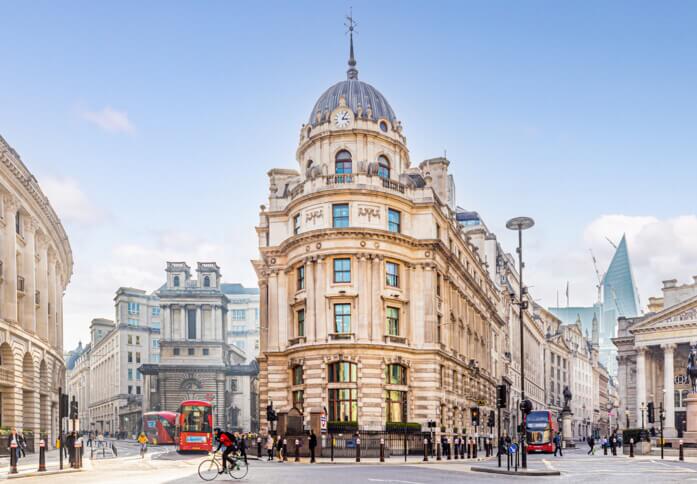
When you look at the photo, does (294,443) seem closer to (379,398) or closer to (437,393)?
(379,398)

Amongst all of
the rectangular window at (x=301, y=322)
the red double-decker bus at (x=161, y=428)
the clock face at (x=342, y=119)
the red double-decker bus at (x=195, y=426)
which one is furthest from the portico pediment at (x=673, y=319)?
the red double-decker bus at (x=195, y=426)

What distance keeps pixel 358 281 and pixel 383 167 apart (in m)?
10.0

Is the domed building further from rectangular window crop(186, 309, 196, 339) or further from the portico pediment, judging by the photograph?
rectangular window crop(186, 309, 196, 339)

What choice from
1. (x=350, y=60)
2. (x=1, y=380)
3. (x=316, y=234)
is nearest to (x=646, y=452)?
(x=316, y=234)

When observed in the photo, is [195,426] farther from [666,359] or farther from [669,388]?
[669,388]

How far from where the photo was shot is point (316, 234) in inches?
2320

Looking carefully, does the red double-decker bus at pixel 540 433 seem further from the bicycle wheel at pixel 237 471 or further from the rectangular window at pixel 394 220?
the bicycle wheel at pixel 237 471

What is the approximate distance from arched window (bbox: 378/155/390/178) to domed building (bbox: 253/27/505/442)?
4.1 inches

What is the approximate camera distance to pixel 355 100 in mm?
65000

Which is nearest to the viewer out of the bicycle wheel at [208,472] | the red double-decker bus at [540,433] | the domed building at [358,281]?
the bicycle wheel at [208,472]

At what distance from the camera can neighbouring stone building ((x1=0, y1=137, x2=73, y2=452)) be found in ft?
178

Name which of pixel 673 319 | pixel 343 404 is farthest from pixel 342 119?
pixel 673 319

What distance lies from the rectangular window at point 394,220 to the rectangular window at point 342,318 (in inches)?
254

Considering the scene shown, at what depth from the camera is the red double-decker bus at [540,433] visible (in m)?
69.4
